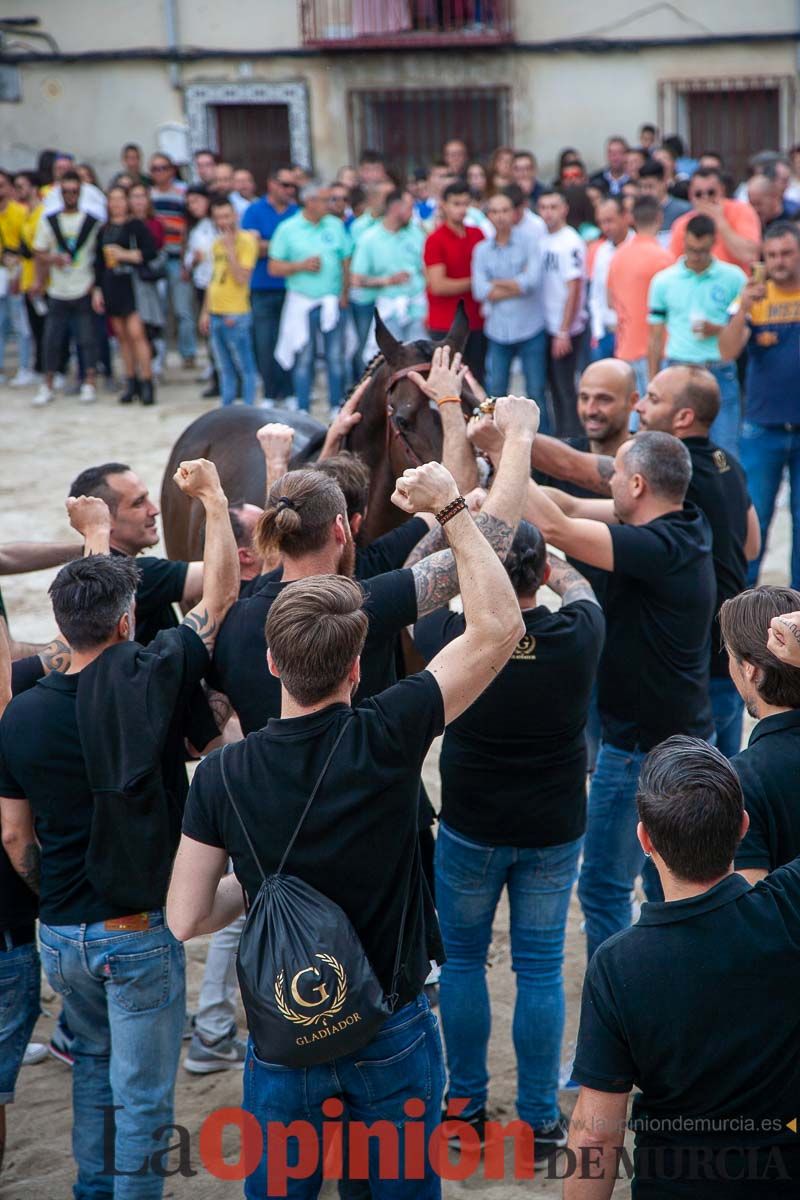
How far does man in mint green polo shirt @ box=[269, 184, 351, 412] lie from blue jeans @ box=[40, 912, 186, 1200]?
9.32m

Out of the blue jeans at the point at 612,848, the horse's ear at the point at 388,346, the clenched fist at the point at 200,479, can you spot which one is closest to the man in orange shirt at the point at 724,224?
the horse's ear at the point at 388,346

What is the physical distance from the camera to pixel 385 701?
269cm

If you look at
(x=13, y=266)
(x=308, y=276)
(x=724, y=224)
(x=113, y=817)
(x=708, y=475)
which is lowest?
(x=113, y=817)

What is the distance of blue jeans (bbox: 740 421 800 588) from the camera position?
295 inches

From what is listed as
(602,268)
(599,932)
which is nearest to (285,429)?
(599,932)

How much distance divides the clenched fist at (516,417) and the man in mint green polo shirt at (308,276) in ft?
28.9

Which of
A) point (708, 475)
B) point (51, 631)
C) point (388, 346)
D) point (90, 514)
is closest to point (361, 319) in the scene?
point (51, 631)

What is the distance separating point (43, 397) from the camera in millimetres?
13984

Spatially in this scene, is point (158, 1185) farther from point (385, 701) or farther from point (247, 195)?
point (247, 195)

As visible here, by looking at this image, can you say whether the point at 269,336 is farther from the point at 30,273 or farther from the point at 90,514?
the point at 90,514

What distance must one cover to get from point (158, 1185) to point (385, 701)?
1.50 metres

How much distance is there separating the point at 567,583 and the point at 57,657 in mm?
1487

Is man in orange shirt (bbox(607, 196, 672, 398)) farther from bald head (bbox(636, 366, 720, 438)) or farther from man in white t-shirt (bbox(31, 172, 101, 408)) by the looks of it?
man in white t-shirt (bbox(31, 172, 101, 408))

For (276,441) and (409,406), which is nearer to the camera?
(276,441)
